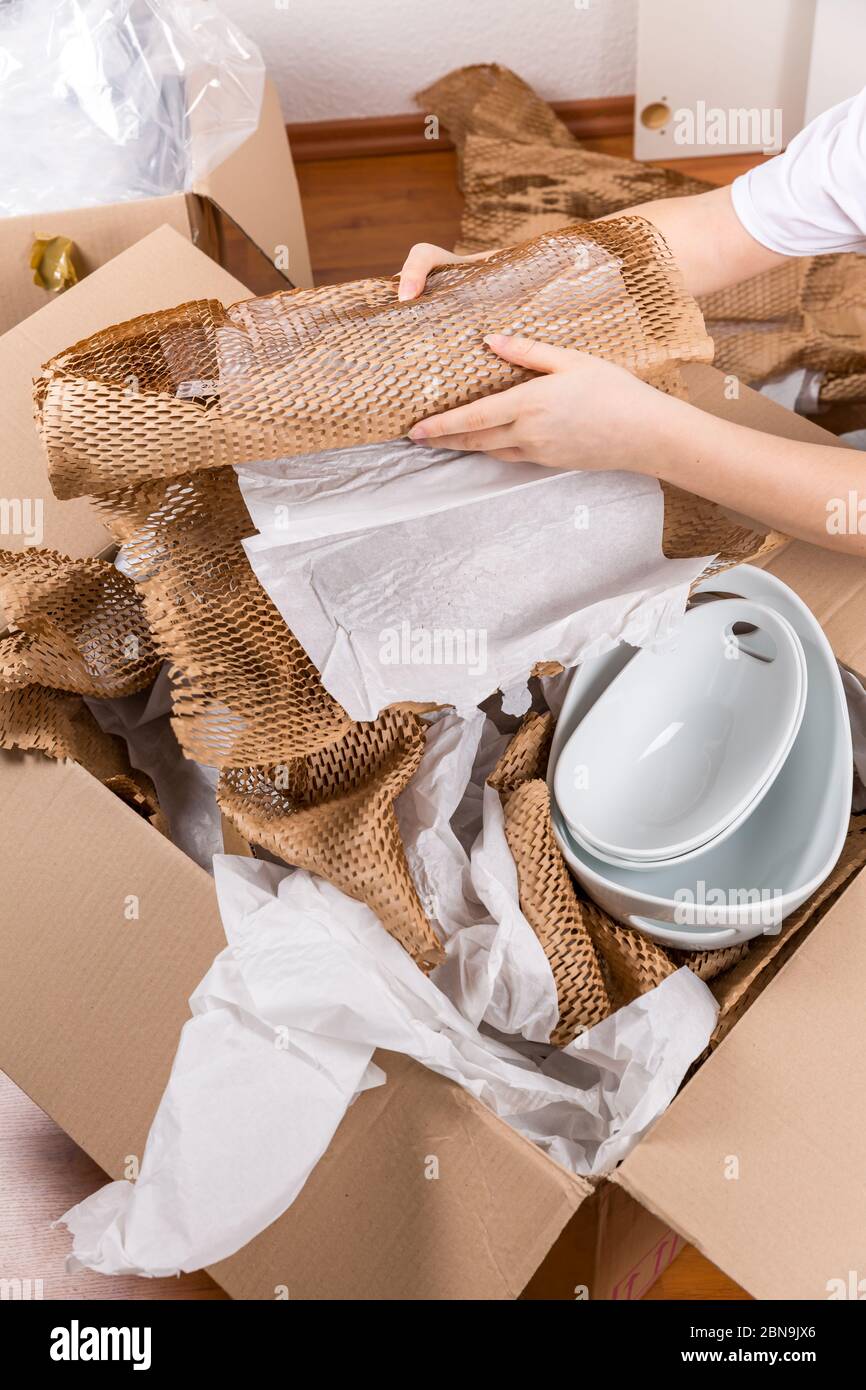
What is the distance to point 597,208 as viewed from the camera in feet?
3.76

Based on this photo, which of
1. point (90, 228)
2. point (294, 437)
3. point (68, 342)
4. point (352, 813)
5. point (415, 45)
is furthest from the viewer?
point (415, 45)

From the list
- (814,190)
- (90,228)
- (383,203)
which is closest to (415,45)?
(383,203)

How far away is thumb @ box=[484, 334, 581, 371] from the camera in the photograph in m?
0.50

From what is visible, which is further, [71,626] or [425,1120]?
[71,626]

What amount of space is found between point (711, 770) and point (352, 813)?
0.22m

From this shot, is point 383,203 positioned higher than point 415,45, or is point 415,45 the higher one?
point 415,45

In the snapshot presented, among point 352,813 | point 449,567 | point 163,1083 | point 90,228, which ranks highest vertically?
point 90,228

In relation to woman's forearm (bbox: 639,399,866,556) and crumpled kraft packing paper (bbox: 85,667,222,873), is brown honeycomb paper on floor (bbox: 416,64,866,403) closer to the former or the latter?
woman's forearm (bbox: 639,399,866,556)

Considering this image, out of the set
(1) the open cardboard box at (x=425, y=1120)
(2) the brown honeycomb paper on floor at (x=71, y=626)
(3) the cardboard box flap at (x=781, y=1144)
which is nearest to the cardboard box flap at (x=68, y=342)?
(2) the brown honeycomb paper on floor at (x=71, y=626)

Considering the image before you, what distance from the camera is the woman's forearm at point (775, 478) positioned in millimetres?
575

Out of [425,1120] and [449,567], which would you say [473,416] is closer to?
[449,567]

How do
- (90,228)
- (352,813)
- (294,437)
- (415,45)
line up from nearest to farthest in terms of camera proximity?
1. (294,437)
2. (352,813)
3. (90,228)
4. (415,45)

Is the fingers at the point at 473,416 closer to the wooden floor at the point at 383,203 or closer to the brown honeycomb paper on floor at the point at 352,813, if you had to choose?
the brown honeycomb paper on floor at the point at 352,813
